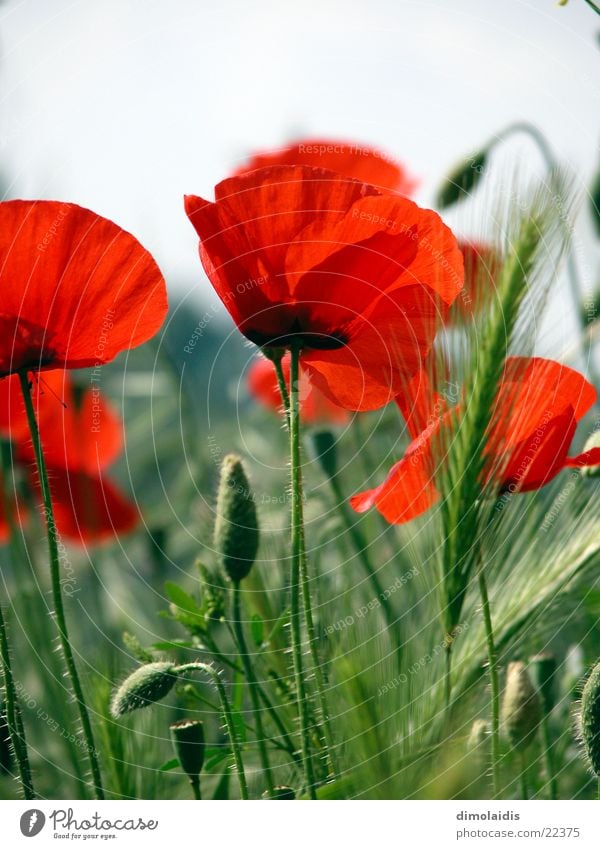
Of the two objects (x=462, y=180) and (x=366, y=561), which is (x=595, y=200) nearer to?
(x=462, y=180)

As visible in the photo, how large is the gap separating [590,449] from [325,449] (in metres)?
0.21

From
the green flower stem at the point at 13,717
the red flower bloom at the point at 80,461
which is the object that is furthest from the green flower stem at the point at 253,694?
the red flower bloom at the point at 80,461

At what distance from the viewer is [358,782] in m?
0.50

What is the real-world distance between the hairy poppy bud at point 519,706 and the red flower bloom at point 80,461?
1.14ft

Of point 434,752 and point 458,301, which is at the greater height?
point 458,301

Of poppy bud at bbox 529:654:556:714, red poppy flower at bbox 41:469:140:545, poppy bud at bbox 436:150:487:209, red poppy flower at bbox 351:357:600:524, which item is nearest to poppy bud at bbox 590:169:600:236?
poppy bud at bbox 436:150:487:209

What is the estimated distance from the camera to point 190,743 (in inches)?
19.7

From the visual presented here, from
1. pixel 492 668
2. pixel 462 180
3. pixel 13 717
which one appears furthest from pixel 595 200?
pixel 13 717

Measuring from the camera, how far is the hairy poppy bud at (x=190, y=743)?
50 centimetres
